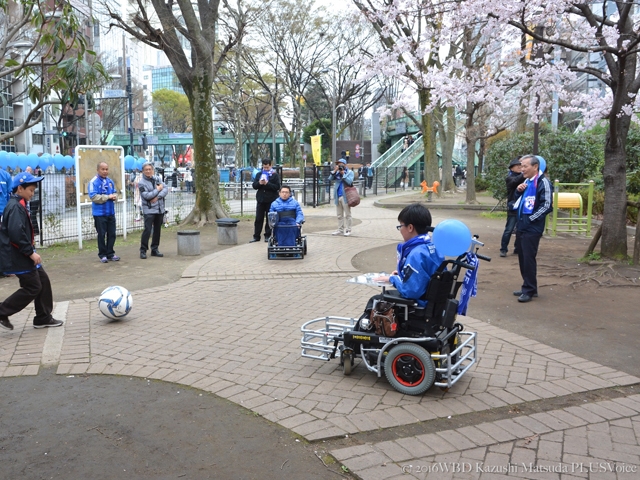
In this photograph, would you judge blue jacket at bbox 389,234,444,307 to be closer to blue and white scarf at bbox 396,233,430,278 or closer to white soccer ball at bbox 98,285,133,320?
blue and white scarf at bbox 396,233,430,278

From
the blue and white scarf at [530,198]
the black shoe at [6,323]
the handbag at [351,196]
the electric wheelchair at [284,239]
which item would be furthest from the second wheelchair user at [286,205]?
the black shoe at [6,323]

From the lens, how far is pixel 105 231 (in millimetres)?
10305

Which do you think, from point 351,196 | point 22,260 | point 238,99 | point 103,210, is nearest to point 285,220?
point 351,196

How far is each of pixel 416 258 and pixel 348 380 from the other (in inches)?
47.2

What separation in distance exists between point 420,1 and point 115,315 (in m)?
10.9

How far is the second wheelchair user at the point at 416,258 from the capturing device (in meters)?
4.29

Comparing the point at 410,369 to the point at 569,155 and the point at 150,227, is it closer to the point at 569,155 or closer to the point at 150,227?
the point at 150,227

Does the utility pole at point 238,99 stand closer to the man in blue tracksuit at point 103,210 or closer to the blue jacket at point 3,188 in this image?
the man in blue tracksuit at point 103,210

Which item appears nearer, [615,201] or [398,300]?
[398,300]

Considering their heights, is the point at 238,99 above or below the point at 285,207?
above

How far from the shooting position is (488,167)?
792 inches

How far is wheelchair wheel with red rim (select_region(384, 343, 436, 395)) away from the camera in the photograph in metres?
4.24

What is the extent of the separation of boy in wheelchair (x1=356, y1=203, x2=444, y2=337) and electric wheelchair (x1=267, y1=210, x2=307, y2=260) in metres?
5.86

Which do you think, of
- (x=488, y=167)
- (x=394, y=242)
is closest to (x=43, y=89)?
(x=394, y=242)
